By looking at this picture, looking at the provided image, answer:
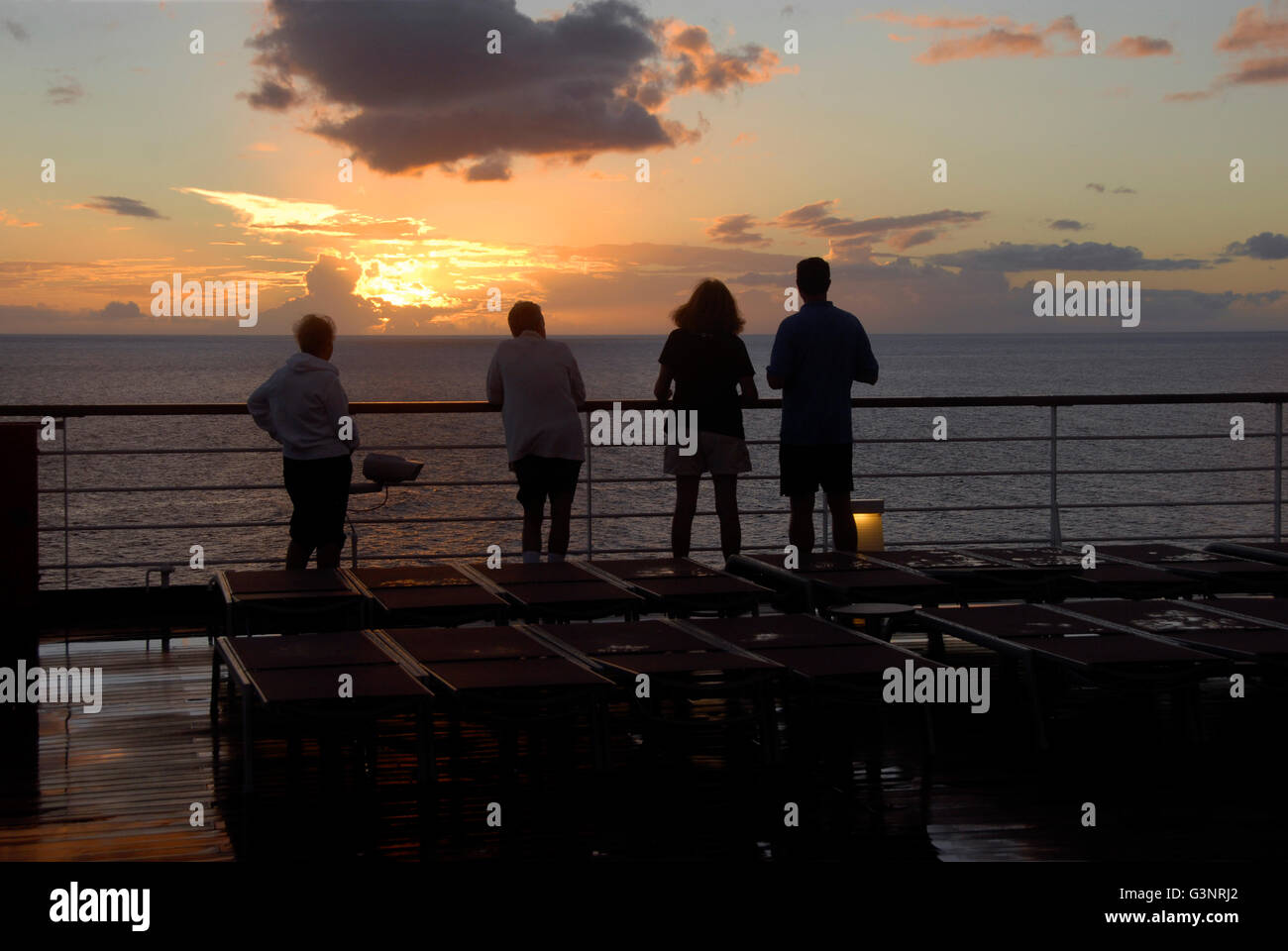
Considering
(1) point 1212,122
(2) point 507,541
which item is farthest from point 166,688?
(2) point 507,541

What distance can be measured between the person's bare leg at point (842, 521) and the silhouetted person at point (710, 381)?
352mm

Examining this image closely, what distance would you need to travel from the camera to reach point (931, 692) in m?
2.86

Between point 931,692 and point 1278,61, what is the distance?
1756 cm

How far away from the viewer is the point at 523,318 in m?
5.01

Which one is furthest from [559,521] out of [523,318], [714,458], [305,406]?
[305,406]

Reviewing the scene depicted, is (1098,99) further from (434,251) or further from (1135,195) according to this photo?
(434,251)

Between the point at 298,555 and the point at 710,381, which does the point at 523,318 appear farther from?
the point at 298,555

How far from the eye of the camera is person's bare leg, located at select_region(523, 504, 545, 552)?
5.04 m

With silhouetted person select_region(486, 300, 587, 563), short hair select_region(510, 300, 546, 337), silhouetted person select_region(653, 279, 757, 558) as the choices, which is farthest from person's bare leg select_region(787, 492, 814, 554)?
short hair select_region(510, 300, 546, 337)

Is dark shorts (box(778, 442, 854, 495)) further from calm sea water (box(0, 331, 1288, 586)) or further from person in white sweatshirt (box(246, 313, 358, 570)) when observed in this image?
person in white sweatshirt (box(246, 313, 358, 570))

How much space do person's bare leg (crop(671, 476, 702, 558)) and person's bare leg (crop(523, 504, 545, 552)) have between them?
0.51 m

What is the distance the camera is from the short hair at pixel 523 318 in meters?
5.01

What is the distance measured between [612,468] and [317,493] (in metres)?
32.0

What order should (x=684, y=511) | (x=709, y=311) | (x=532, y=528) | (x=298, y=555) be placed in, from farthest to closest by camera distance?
(x=684, y=511), (x=532, y=528), (x=709, y=311), (x=298, y=555)
